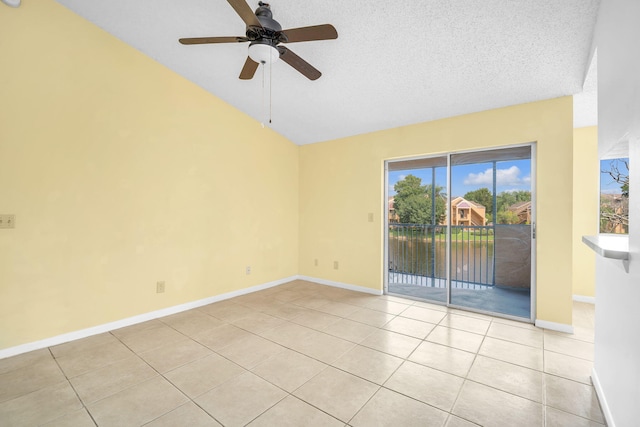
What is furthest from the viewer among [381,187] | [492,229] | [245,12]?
[381,187]

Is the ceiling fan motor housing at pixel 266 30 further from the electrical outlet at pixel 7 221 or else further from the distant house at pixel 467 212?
the distant house at pixel 467 212

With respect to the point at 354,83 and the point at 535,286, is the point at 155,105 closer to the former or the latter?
the point at 354,83

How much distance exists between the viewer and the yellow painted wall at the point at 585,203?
12.1ft

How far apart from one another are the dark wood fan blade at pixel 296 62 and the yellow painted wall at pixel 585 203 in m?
3.88

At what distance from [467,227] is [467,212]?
12.5 inches

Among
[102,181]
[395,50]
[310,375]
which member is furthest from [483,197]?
[102,181]

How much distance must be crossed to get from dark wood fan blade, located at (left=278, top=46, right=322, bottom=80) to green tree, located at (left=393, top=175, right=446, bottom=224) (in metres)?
2.51

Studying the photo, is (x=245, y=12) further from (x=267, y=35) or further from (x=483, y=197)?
(x=483, y=197)

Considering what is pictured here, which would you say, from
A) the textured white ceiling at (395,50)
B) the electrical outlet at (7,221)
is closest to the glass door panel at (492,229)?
the textured white ceiling at (395,50)

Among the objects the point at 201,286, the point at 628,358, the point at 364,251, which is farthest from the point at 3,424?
the point at 364,251

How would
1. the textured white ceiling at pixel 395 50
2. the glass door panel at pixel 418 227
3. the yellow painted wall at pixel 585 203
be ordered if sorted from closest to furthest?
the textured white ceiling at pixel 395 50 → the yellow painted wall at pixel 585 203 → the glass door panel at pixel 418 227

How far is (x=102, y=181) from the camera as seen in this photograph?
2.84 meters

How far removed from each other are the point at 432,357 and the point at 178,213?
3213 mm

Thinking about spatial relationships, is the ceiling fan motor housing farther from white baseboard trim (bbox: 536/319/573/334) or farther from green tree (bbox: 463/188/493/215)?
white baseboard trim (bbox: 536/319/573/334)
